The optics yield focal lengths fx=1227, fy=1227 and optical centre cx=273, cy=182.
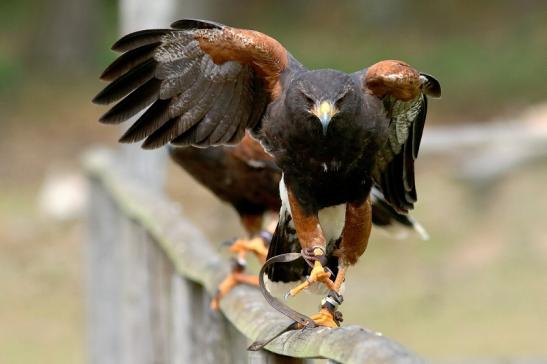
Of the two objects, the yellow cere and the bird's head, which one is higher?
the bird's head

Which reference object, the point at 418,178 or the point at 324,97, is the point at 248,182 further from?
the point at 418,178

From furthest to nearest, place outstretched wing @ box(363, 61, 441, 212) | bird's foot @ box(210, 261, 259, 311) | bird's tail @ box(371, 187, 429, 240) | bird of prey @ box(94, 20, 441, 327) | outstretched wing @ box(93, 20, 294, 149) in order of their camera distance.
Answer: bird's tail @ box(371, 187, 429, 240), outstretched wing @ box(93, 20, 294, 149), bird's foot @ box(210, 261, 259, 311), outstretched wing @ box(363, 61, 441, 212), bird of prey @ box(94, 20, 441, 327)

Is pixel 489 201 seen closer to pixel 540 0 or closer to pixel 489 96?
pixel 489 96

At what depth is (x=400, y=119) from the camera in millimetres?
4816

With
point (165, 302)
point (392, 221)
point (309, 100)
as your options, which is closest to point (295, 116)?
point (309, 100)

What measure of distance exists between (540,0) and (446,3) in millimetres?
2484

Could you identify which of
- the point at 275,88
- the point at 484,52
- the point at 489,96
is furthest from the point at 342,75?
the point at 484,52

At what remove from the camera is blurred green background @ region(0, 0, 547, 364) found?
10.9 metres

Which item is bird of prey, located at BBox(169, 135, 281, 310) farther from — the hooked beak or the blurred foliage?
the blurred foliage

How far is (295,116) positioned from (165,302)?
207 centimetres

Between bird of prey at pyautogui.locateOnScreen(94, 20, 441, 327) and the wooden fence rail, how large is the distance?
1.07 feet

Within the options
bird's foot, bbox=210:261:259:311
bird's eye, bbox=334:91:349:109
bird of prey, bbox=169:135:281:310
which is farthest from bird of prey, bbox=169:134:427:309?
bird's eye, bbox=334:91:349:109

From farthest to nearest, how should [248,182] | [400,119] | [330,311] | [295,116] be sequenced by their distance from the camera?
1. [248,182]
2. [400,119]
3. [295,116]
4. [330,311]

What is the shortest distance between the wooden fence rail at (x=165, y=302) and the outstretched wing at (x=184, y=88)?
577 mm
